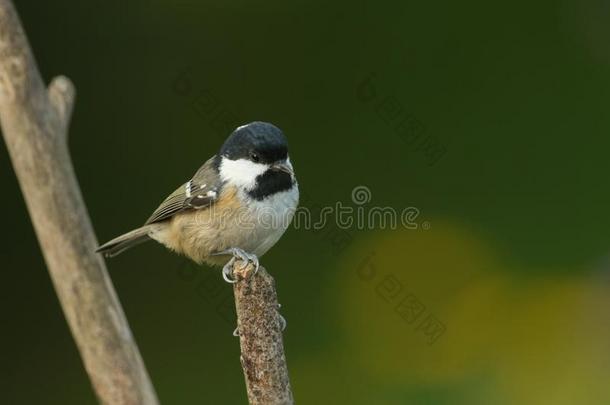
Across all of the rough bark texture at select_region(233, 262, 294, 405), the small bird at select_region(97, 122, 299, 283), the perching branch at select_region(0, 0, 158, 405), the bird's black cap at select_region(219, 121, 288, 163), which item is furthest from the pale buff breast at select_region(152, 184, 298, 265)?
the rough bark texture at select_region(233, 262, 294, 405)

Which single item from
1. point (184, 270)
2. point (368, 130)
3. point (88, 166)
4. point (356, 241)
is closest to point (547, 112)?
point (368, 130)

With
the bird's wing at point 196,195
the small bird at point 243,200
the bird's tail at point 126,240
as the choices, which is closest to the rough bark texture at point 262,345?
the small bird at point 243,200

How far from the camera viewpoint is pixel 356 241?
3332 millimetres

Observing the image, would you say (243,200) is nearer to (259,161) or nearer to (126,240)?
(259,161)

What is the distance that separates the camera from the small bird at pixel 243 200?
2.42m

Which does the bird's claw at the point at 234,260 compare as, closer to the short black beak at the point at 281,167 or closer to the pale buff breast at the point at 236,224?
the pale buff breast at the point at 236,224

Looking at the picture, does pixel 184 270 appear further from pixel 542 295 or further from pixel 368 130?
pixel 542 295

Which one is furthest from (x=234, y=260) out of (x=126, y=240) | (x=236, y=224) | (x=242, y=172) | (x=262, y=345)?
(x=126, y=240)

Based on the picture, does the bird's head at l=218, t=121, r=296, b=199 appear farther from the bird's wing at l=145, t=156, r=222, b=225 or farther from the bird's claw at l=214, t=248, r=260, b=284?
the bird's claw at l=214, t=248, r=260, b=284

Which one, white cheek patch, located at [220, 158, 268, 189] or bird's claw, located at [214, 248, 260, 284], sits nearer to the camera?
bird's claw, located at [214, 248, 260, 284]

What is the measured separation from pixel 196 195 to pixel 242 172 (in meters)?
0.23

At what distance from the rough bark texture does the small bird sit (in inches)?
15.6

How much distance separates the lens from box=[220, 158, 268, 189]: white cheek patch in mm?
2453

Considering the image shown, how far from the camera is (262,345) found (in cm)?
188
